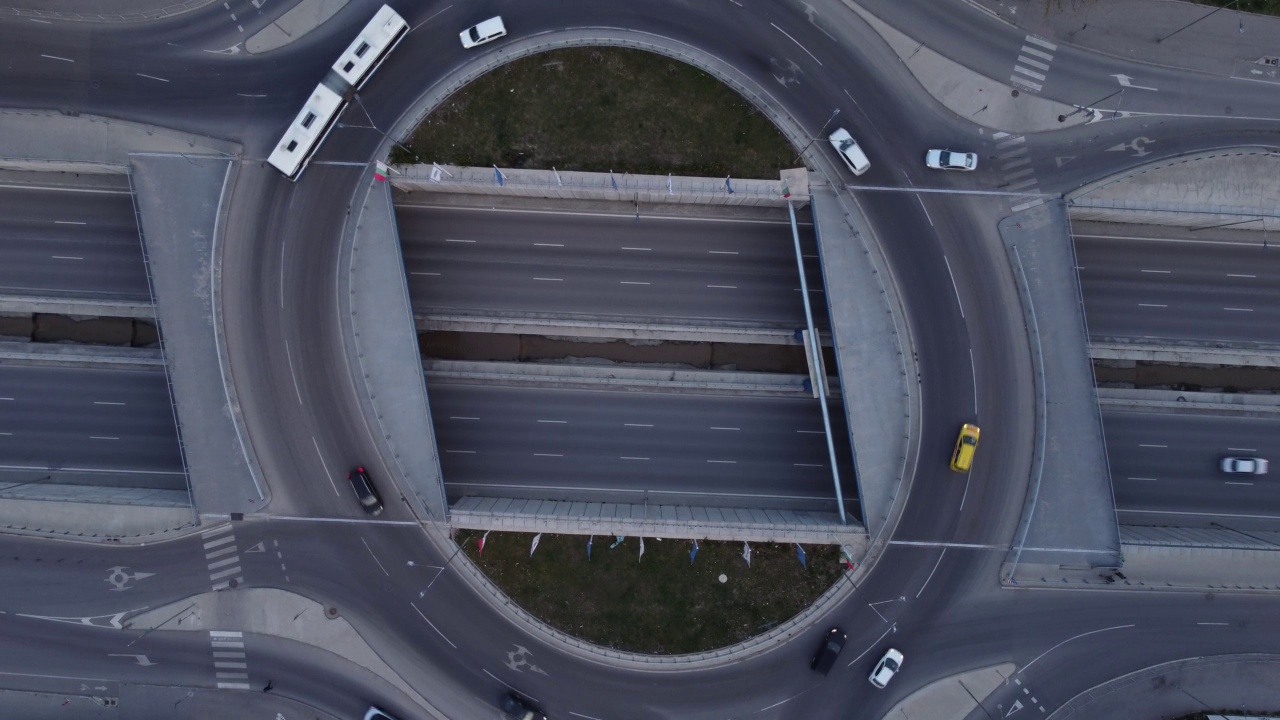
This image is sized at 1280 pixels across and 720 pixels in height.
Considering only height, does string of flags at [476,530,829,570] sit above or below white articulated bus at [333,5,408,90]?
below

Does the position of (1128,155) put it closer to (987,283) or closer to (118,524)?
(987,283)

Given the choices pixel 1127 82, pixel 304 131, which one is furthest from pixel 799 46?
pixel 304 131

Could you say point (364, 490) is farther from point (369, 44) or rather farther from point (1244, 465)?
point (1244, 465)

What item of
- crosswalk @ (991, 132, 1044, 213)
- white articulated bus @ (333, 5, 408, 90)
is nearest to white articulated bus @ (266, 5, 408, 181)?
white articulated bus @ (333, 5, 408, 90)

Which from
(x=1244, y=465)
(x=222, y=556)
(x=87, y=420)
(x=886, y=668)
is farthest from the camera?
(x=87, y=420)

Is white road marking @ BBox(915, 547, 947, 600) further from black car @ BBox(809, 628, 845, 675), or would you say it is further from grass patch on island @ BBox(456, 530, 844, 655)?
black car @ BBox(809, 628, 845, 675)

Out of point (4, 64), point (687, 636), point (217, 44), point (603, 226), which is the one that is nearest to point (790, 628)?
point (687, 636)

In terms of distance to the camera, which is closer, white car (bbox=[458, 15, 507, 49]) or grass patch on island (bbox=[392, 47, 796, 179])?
white car (bbox=[458, 15, 507, 49])
